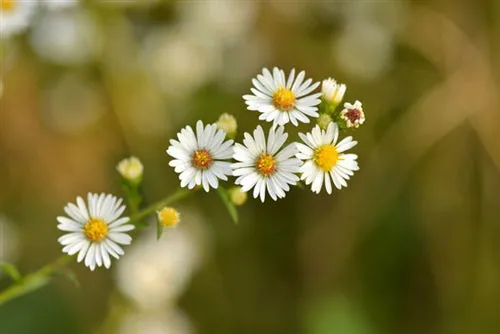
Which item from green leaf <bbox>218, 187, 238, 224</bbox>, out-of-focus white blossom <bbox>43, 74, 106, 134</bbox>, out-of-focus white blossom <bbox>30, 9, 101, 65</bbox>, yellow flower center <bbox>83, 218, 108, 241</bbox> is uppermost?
out-of-focus white blossom <bbox>30, 9, 101, 65</bbox>

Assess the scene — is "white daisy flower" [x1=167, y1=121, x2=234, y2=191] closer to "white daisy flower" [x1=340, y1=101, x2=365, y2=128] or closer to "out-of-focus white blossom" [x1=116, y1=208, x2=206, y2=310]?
"white daisy flower" [x1=340, y1=101, x2=365, y2=128]

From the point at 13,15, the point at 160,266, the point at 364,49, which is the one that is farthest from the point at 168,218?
the point at 364,49

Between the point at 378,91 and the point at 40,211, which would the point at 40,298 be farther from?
the point at 378,91

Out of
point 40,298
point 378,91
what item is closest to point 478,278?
point 378,91

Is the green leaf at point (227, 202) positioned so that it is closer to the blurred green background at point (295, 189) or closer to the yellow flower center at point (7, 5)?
the yellow flower center at point (7, 5)

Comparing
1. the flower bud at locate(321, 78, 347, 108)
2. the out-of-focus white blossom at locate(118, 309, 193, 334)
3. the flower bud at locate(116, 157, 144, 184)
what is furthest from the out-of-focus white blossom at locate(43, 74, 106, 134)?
the flower bud at locate(321, 78, 347, 108)

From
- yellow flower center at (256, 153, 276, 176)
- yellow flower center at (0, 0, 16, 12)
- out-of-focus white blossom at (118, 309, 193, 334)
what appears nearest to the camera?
yellow flower center at (256, 153, 276, 176)

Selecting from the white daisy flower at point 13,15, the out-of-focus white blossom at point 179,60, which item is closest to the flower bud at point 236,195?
the white daisy flower at point 13,15
